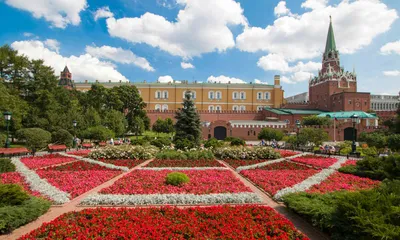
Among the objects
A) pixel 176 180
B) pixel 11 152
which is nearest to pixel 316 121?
pixel 176 180

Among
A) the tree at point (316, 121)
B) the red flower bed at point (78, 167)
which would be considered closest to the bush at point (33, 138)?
the red flower bed at point (78, 167)

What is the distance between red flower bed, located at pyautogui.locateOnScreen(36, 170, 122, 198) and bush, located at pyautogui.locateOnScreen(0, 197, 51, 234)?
1.58m

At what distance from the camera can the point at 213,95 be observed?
191 ft

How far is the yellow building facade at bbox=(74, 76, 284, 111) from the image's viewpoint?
57.3m

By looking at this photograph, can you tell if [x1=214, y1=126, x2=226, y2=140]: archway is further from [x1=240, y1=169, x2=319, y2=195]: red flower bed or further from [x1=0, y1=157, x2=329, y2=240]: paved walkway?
[x1=0, y1=157, x2=329, y2=240]: paved walkway

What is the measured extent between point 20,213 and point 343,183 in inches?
377

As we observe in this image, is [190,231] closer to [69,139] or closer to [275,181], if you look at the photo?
[275,181]

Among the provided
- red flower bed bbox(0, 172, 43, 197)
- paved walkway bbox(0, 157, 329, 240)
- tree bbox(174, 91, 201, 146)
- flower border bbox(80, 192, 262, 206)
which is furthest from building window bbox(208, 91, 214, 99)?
flower border bbox(80, 192, 262, 206)

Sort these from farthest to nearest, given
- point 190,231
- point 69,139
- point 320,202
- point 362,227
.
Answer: point 69,139
point 320,202
point 190,231
point 362,227

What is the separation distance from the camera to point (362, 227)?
12.1 feet

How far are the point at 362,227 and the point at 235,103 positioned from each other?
2180 inches

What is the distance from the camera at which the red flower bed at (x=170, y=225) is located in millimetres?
4418

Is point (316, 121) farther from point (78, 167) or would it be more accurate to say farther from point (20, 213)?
point (20, 213)

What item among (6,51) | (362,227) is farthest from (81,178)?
(6,51)
